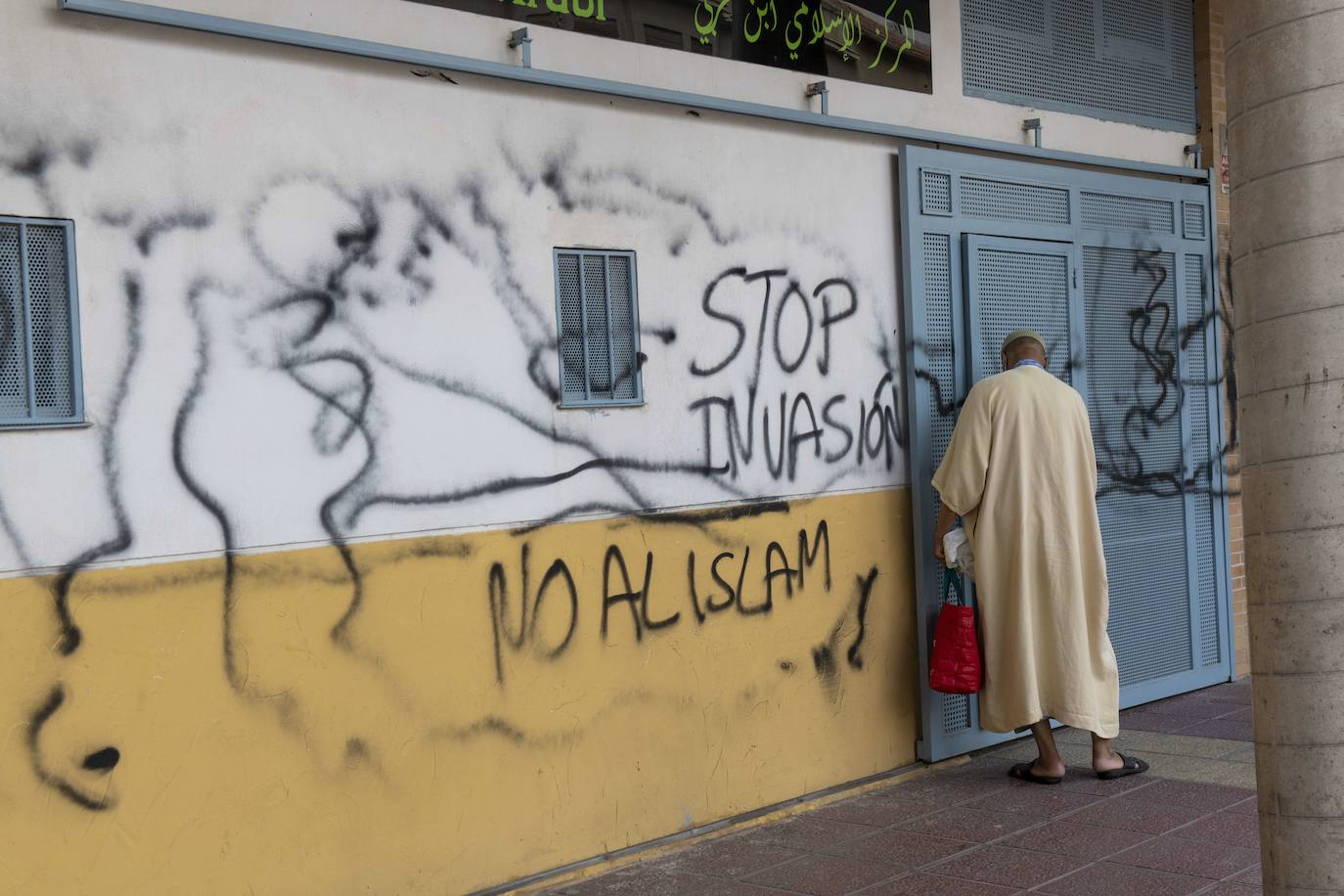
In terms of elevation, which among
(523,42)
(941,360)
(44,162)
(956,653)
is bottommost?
(956,653)

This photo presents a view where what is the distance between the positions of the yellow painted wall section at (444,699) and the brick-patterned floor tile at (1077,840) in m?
0.96

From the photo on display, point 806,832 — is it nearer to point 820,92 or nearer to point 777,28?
point 820,92

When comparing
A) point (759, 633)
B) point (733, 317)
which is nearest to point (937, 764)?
point (759, 633)

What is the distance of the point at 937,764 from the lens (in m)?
6.34

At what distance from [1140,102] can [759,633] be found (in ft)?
13.0

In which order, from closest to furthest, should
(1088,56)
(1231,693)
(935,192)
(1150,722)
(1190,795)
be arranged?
1. (1190,795)
2. (935,192)
3. (1150,722)
4. (1088,56)
5. (1231,693)

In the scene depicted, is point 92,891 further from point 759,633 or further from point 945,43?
point 945,43

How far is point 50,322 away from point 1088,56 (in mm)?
5492

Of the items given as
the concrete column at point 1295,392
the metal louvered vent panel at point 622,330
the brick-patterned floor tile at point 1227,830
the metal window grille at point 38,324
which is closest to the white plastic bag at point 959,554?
the brick-patterned floor tile at point 1227,830

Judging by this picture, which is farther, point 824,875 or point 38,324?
point 824,875

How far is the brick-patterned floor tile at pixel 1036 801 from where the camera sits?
5559 millimetres

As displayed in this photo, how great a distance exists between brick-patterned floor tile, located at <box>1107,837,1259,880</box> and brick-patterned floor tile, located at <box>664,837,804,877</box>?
1.19m

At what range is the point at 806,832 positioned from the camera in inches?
214

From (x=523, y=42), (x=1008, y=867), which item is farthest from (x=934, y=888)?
(x=523, y=42)
